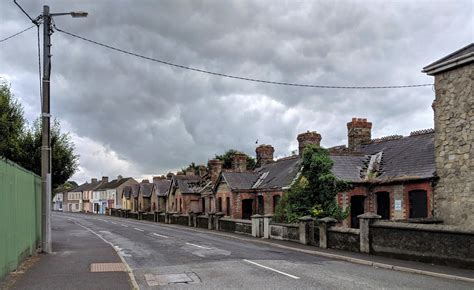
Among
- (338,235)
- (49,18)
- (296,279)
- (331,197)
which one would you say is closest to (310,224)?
(338,235)

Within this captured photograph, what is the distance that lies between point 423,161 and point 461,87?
22.8ft

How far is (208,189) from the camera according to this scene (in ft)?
162

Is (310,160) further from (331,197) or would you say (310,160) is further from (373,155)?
(373,155)

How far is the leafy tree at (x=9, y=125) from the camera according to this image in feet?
70.9

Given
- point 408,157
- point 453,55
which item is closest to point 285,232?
point 408,157

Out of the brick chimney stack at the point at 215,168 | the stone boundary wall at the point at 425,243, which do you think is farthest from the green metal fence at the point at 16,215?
the brick chimney stack at the point at 215,168

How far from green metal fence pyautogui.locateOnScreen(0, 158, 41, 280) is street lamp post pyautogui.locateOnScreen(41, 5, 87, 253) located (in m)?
0.31

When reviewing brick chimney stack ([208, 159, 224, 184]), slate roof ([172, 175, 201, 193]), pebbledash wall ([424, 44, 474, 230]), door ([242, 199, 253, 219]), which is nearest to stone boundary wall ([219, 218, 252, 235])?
door ([242, 199, 253, 219])

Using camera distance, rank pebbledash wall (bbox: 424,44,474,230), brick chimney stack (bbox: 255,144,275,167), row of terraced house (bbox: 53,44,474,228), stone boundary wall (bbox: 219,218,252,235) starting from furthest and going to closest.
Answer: brick chimney stack (bbox: 255,144,275,167)
stone boundary wall (bbox: 219,218,252,235)
row of terraced house (bbox: 53,44,474,228)
pebbledash wall (bbox: 424,44,474,230)

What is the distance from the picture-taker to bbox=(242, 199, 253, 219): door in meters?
40.8

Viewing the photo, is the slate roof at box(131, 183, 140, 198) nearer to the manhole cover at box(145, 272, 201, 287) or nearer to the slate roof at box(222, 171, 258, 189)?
the slate roof at box(222, 171, 258, 189)

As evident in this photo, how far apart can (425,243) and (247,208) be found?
26.1 meters

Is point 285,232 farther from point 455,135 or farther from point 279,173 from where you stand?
point 279,173

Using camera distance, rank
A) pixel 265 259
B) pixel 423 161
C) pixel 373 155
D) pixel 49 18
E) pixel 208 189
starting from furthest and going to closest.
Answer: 1. pixel 208 189
2. pixel 373 155
3. pixel 423 161
4. pixel 49 18
5. pixel 265 259
